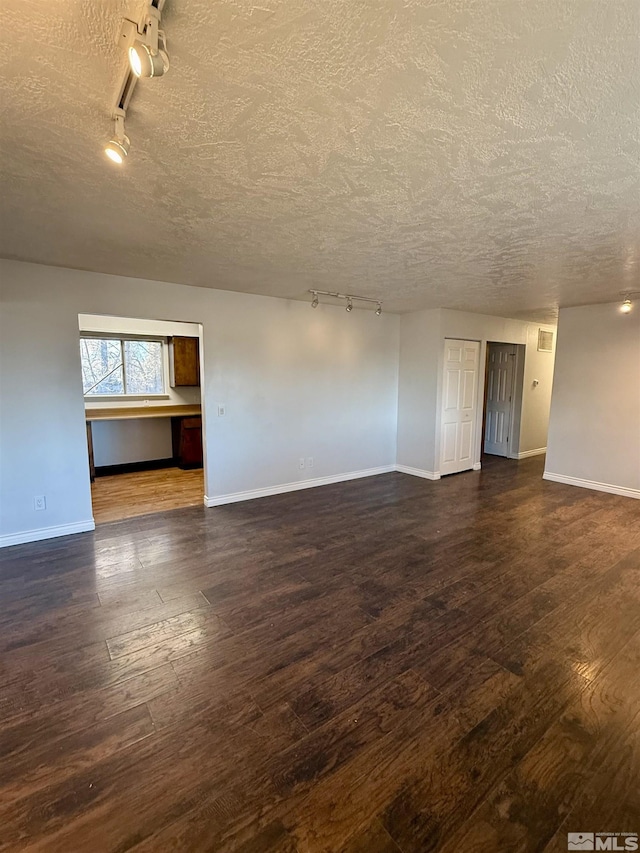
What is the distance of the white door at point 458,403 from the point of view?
19.0 ft

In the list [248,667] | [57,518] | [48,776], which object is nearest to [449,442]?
[248,667]

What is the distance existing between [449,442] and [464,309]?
198 cm

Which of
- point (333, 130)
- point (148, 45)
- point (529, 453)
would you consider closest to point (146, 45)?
point (148, 45)

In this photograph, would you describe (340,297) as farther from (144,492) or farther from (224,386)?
(144,492)

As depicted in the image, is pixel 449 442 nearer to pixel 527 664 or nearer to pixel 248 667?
pixel 527 664

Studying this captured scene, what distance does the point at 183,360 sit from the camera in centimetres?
643

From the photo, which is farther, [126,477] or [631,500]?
[126,477]

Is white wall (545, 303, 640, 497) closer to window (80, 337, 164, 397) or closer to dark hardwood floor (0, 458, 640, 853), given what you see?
dark hardwood floor (0, 458, 640, 853)

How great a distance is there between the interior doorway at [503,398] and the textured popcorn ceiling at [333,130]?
4250mm

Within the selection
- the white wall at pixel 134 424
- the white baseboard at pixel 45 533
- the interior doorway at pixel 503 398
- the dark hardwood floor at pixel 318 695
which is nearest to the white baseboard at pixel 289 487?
the dark hardwood floor at pixel 318 695

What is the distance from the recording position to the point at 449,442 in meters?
6.00

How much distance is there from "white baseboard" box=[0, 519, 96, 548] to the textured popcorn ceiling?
2.48 meters

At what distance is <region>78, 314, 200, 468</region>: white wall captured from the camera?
19.2ft

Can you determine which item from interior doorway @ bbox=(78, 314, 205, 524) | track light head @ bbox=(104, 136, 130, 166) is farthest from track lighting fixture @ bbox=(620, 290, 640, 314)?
→ interior doorway @ bbox=(78, 314, 205, 524)
